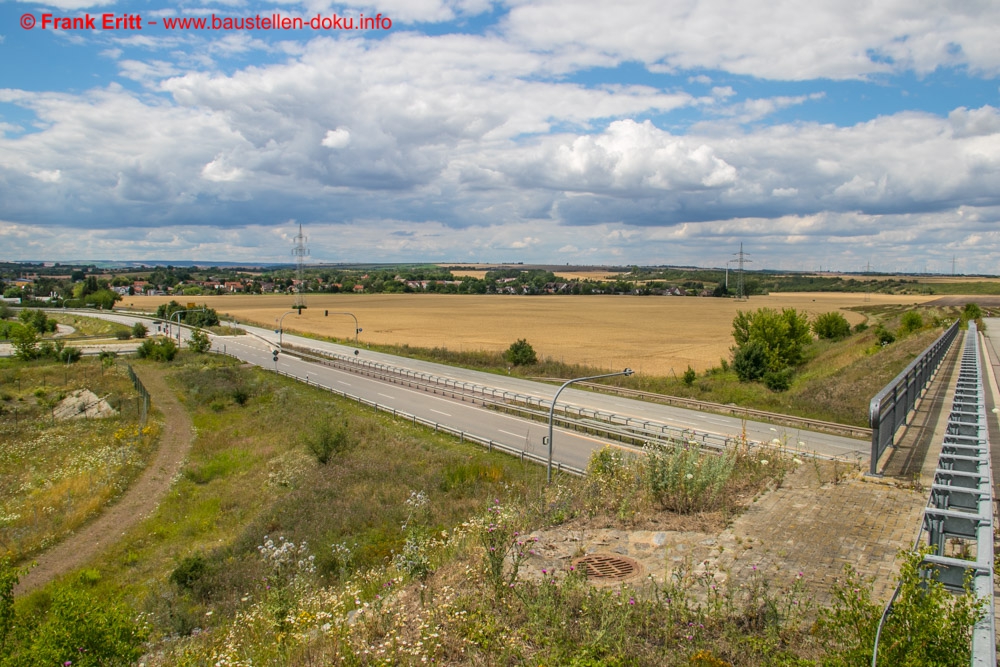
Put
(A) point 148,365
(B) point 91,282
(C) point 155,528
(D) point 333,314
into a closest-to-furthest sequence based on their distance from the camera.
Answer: (C) point 155,528
(A) point 148,365
(D) point 333,314
(B) point 91,282

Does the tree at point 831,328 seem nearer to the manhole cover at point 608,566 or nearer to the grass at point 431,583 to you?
the grass at point 431,583

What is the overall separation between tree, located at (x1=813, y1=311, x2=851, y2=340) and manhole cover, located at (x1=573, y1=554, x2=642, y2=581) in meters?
75.9

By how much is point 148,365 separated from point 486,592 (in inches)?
2557

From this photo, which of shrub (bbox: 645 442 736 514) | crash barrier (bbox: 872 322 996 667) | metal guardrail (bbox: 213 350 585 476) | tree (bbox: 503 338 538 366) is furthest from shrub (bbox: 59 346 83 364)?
crash barrier (bbox: 872 322 996 667)

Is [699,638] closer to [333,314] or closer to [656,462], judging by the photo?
[656,462]

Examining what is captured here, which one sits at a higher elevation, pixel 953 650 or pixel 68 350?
pixel 953 650

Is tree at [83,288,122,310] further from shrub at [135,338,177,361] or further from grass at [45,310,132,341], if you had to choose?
shrub at [135,338,177,361]

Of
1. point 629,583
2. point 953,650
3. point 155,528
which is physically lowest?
point 155,528

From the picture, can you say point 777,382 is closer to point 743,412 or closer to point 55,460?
point 743,412

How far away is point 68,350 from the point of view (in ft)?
206

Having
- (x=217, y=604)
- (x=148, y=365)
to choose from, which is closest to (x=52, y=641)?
(x=217, y=604)

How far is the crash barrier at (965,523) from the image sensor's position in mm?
3828

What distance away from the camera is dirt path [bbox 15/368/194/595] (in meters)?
18.6

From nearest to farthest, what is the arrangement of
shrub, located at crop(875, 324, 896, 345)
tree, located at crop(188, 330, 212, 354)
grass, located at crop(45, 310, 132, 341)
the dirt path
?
the dirt path < shrub, located at crop(875, 324, 896, 345) < tree, located at crop(188, 330, 212, 354) < grass, located at crop(45, 310, 132, 341)
